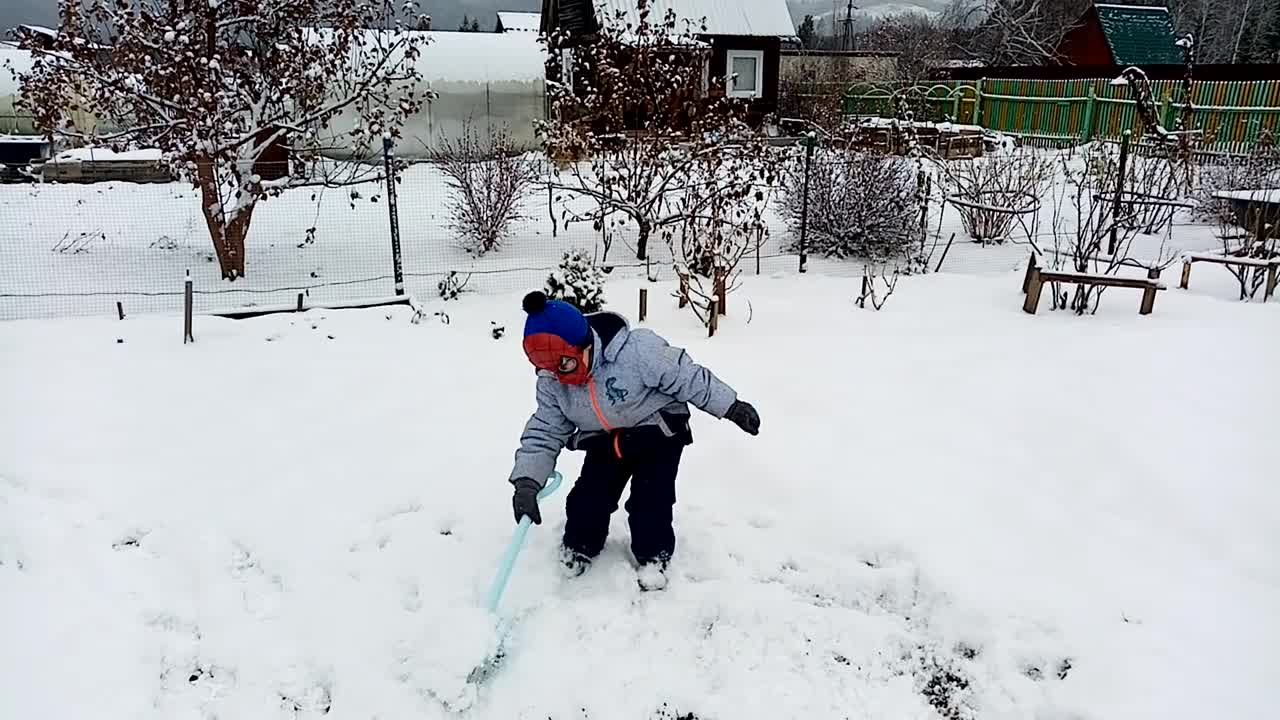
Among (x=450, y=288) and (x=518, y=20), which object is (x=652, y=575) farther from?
(x=518, y=20)

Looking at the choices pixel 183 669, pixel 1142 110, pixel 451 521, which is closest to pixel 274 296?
pixel 451 521

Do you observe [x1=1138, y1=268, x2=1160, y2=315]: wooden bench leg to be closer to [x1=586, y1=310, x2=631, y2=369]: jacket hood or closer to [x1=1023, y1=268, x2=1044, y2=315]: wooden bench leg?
[x1=1023, y1=268, x2=1044, y2=315]: wooden bench leg

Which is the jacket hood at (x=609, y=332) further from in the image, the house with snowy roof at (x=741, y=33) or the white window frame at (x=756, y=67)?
the white window frame at (x=756, y=67)

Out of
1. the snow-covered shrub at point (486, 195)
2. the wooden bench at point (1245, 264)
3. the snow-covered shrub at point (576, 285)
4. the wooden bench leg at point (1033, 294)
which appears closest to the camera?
the snow-covered shrub at point (576, 285)

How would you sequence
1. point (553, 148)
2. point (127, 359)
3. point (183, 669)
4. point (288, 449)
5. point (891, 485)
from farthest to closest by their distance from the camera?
point (553, 148) → point (127, 359) → point (288, 449) → point (891, 485) → point (183, 669)

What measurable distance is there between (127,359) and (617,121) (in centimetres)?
→ 591

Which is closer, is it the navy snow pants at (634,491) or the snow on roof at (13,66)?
the navy snow pants at (634,491)

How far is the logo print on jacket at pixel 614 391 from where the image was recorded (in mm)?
2930

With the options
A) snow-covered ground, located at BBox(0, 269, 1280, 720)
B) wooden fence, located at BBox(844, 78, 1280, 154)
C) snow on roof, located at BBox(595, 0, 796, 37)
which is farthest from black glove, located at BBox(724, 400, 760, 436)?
snow on roof, located at BBox(595, 0, 796, 37)

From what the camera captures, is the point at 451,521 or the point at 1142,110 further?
the point at 1142,110

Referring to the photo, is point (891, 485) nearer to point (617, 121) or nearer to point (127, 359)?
point (127, 359)

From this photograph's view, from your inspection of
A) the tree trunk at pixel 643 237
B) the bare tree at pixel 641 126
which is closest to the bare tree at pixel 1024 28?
the bare tree at pixel 641 126

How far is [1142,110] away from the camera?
10258 millimetres

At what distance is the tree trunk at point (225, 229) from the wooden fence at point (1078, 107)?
10137 millimetres
